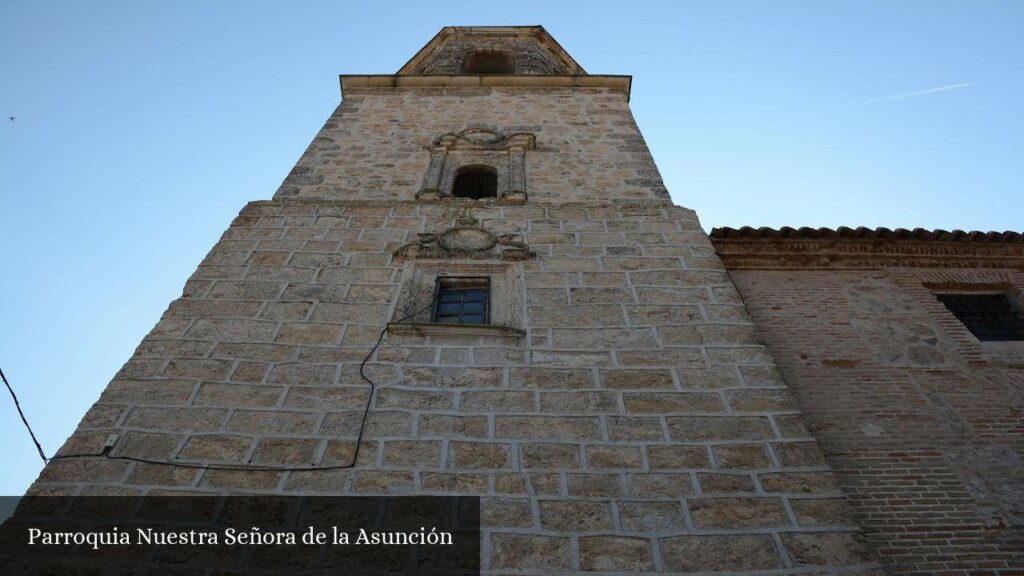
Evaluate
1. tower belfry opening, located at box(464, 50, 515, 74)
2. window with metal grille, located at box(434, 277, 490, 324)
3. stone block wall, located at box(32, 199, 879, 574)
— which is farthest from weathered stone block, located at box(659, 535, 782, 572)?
tower belfry opening, located at box(464, 50, 515, 74)

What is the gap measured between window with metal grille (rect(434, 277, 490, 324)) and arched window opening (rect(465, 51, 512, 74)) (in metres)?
7.44

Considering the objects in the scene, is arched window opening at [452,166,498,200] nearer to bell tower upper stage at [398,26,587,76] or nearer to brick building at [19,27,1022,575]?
brick building at [19,27,1022,575]

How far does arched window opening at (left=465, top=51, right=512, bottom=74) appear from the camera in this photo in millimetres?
11539

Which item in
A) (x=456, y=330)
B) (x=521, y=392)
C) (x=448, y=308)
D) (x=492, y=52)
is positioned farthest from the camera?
(x=492, y=52)

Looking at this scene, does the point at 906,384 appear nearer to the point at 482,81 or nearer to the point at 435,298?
the point at 435,298

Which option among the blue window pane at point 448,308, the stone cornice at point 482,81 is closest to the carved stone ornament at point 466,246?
the blue window pane at point 448,308

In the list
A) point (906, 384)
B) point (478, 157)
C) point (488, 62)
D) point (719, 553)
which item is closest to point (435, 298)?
point (719, 553)

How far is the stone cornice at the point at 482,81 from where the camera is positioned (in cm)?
916

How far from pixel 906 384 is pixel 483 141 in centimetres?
491

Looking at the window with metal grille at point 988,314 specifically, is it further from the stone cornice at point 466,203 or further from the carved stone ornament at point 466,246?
the carved stone ornament at point 466,246

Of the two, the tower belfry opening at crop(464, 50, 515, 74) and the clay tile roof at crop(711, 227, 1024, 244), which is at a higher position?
the tower belfry opening at crop(464, 50, 515, 74)

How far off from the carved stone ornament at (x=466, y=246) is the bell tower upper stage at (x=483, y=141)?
31.5 inches

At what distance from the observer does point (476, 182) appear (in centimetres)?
738

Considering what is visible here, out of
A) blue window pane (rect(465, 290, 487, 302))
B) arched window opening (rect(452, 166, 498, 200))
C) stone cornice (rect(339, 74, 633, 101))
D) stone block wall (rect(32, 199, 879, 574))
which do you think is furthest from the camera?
stone cornice (rect(339, 74, 633, 101))
